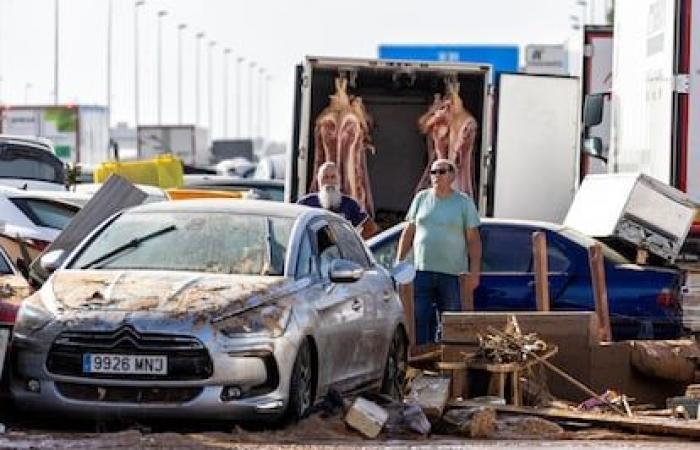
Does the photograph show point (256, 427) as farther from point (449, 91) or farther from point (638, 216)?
point (449, 91)

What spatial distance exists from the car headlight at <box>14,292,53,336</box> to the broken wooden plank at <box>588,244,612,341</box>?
5420mm

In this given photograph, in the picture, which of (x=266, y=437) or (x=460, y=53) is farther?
(x=460, y=53)

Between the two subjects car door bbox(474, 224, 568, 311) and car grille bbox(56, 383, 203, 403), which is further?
car door bbox(474, 224, 568, 311)

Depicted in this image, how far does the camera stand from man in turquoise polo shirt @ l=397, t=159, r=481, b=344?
53.7 feet

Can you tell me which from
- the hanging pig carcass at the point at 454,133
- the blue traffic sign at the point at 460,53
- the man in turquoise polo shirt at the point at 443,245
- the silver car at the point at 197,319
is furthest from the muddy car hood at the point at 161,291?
the blue traffic sign at the point at 460,53

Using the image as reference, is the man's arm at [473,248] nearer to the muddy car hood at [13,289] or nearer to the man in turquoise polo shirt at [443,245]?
the man in turquoise polo shirt at [443,245]

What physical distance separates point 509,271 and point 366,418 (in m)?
5.20

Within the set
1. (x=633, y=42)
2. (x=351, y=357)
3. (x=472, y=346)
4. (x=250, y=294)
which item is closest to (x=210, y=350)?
(x=250, y=294)

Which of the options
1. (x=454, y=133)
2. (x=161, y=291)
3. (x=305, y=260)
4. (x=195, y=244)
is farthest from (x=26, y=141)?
(x=161, y=291)

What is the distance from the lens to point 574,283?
16.8 m

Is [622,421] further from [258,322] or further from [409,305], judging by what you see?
[409,305]

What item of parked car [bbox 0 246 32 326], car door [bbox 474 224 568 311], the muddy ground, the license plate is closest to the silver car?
the license plate

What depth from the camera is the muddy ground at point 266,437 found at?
37.4 ft

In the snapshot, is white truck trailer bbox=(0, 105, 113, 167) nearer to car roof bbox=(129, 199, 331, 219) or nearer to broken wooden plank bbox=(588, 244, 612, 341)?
broken wooden plank bbox=(588, 244, 612, 341)
